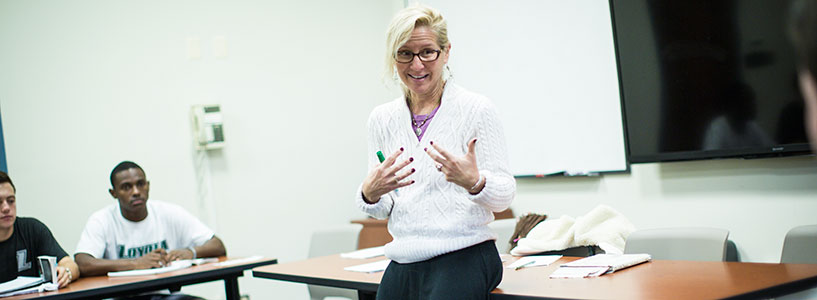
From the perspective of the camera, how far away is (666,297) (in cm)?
193

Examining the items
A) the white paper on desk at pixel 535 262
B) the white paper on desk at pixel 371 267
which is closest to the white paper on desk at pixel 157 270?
the white paper on desk at pixel 371 267

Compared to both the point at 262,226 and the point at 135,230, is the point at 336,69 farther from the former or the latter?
the point at 135,230

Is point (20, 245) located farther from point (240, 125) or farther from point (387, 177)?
point (387, 177)

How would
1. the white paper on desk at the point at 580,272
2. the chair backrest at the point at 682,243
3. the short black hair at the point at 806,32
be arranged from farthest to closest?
the chair backrest at the point at 682,243 < the white paper on desk at the point at 580,272 < the short black hair at the point at 806,32

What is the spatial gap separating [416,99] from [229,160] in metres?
3.60

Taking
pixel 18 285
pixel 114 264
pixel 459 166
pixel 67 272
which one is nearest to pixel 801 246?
pixel 459 166

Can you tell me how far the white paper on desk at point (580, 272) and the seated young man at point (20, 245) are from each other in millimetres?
2385

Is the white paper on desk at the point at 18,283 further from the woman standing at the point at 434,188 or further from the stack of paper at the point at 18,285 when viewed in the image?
the woman standing at the point at 434,188

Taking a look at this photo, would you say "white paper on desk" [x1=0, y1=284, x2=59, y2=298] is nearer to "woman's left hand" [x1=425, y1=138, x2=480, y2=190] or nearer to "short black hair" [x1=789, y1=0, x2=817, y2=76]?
"woman's left hand" [x1=425, y1=138, x2=480, y2=190]

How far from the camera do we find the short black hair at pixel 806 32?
742 mm

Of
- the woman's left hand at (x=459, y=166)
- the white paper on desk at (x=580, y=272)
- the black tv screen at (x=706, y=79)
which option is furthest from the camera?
the black tv screen at (x=706, y=79)

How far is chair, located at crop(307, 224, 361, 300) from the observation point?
430 cm

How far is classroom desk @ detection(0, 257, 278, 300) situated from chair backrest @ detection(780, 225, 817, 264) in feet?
8.00

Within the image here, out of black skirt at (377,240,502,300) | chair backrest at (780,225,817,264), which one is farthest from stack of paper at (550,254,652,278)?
chair backrest at (780,225,817,264)
